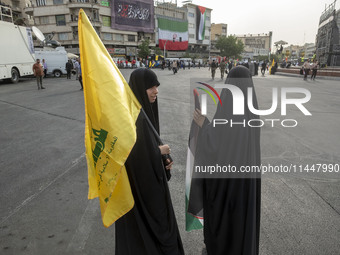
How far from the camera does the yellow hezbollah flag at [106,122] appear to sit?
1.49 meters

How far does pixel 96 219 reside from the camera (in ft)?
9.53

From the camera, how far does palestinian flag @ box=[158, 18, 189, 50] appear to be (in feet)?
199

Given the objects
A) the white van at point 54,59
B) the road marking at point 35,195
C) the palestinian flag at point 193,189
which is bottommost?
the road marking at point 35,195

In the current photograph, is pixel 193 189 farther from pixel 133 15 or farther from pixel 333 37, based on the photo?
pixel 133 15

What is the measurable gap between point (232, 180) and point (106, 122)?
1.19 meters

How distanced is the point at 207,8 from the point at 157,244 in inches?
3325

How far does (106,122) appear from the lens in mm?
1499

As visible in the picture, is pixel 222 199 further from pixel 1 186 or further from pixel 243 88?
pixel 1 186

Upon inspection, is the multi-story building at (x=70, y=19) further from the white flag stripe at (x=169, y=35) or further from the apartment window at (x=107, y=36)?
the white flag stripe at (x=169, y=35)

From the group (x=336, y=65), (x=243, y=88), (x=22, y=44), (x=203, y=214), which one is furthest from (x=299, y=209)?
(x=336, y=65)

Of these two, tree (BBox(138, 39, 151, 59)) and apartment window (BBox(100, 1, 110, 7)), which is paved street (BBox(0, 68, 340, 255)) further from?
apartment window (BBox(100, 1, 110, 7))

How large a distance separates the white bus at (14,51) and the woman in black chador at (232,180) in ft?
59.9

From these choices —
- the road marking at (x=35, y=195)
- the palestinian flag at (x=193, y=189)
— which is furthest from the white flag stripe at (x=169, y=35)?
the palestinian flag at (x=193, y=189)

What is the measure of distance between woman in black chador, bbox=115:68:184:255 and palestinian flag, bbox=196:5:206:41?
76126 millimetres
